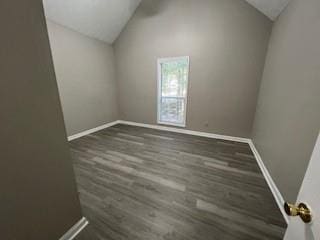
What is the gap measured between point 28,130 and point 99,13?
131 inches

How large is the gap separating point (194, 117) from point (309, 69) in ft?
7.64

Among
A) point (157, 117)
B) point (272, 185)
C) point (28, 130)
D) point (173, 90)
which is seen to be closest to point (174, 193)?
point (272, 185)

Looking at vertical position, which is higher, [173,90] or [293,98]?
[173,90]

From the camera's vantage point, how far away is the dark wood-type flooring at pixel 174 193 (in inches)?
50.4

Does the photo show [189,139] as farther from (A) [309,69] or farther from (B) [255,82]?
(A) [309,69]

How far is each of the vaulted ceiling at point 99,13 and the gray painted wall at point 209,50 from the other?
0.66 ft

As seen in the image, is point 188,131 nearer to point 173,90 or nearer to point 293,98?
point 173,90

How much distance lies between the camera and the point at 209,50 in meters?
3.01

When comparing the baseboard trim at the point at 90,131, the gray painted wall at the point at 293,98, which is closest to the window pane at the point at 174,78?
the gray painted wall at the point at 293,98

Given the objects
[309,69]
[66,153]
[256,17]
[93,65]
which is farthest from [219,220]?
[93,65]

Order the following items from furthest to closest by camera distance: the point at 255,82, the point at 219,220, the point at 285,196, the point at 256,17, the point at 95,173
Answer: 1. the point at 255,82
2. the point at 256,17
3. the point at 95,173
4. the point at 285,196
5. the point at 219,220

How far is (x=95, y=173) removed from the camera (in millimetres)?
2057

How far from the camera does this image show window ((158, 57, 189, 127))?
11.4 ft

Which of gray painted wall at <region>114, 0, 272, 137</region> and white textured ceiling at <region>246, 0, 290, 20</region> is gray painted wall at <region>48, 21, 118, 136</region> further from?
white textured ceiling at <region>246, 0, 290, 20</region>
